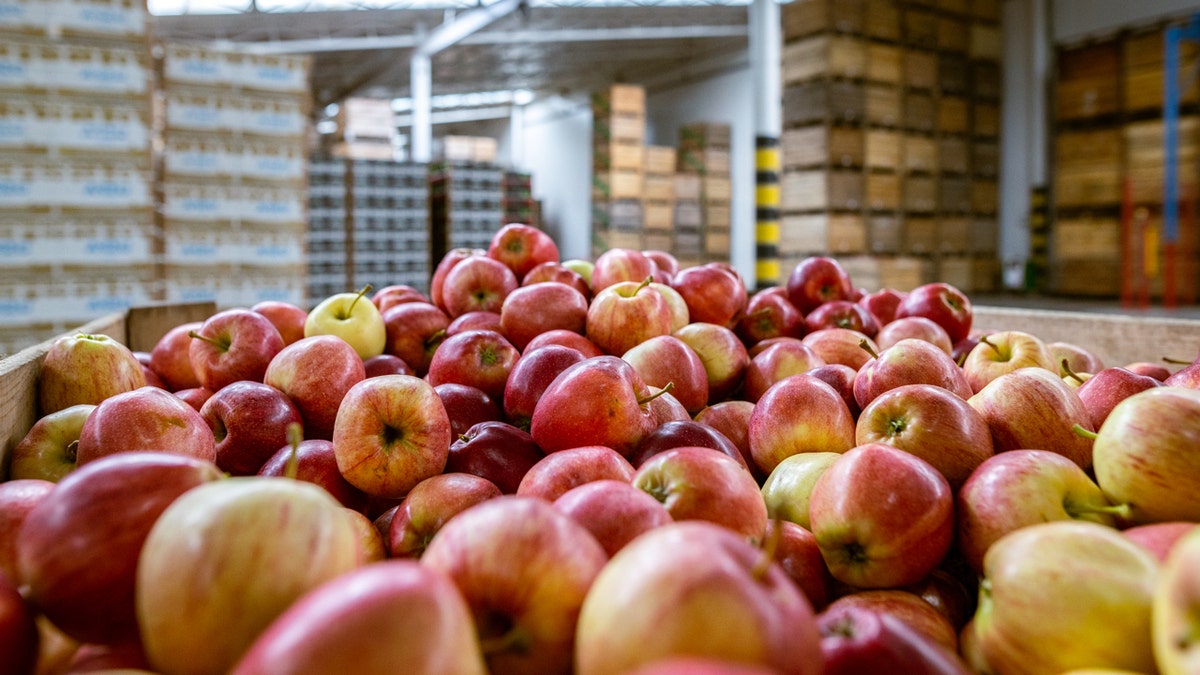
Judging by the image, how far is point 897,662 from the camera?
75 cm

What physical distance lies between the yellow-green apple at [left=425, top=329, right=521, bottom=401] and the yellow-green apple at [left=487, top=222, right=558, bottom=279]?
0.73m

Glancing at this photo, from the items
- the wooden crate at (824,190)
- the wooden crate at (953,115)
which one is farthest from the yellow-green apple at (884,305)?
the wooden crate at (953,115)

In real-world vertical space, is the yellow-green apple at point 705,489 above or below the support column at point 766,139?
below

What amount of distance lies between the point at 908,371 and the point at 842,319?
0.78 metres

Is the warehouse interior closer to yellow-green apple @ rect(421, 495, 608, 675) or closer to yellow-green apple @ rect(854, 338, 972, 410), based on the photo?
yellow-green apple @ rect(854, 338, 972, 410)

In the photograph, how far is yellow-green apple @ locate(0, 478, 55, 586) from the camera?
1.03m

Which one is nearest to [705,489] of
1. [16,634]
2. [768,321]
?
[16,634]

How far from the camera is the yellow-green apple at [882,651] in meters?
0.75

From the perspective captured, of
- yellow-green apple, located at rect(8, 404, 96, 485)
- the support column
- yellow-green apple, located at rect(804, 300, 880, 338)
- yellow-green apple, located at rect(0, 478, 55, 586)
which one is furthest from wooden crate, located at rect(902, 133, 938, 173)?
yellow-green apple, located at rect(0, 478, 55, 586)

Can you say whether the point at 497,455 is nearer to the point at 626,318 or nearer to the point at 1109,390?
the point at 626,318

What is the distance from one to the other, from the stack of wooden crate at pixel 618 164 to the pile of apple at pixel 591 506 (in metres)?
13.1

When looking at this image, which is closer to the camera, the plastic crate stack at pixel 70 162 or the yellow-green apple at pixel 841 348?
the yellow-green apple at pixel 841 348

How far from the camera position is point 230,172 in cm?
611

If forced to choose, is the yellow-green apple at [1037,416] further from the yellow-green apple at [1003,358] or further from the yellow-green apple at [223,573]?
Answer: the yellow-green apple at [223,573]
